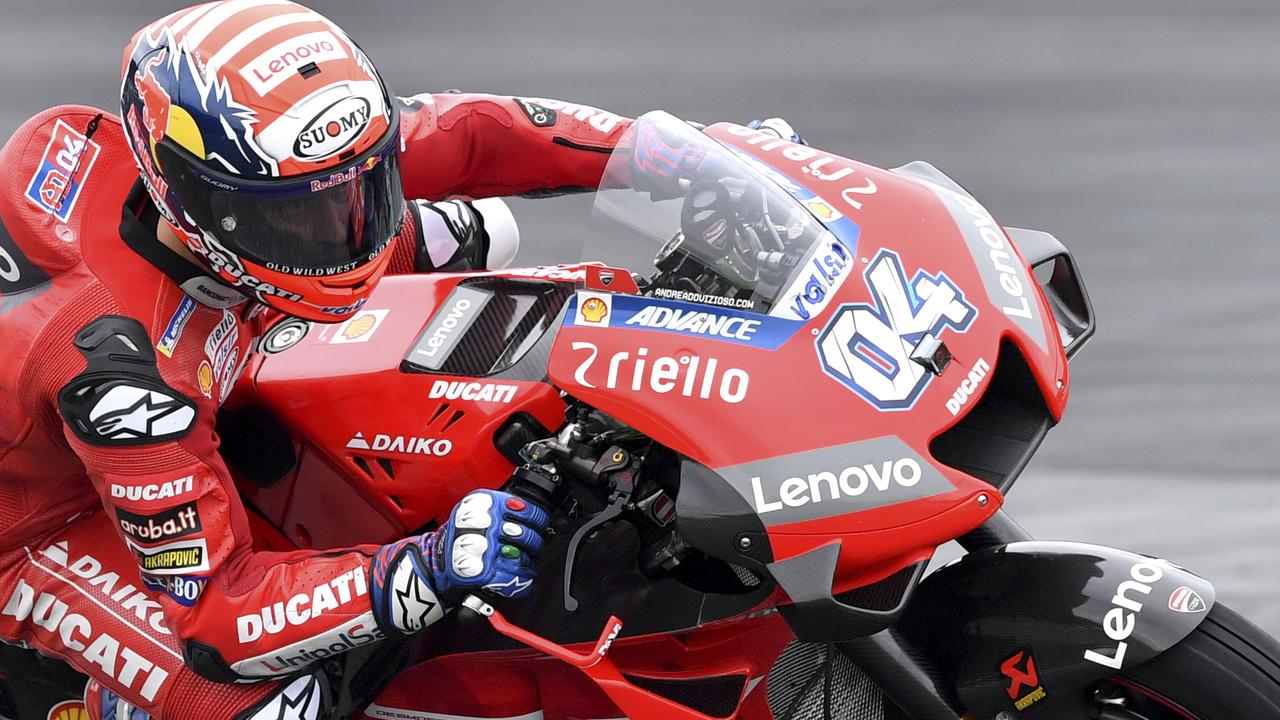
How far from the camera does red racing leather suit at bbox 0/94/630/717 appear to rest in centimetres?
245

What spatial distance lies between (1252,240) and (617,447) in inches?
140

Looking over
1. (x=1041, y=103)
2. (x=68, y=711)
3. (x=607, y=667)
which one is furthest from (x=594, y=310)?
(x=1041, y=103)

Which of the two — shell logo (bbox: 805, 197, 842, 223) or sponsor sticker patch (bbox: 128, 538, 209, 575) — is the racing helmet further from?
shell logo (bbox: 805, 197, 842, 223)

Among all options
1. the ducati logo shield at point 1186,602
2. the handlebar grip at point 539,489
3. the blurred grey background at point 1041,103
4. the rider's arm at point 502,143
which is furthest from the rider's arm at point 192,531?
the blurred grey background at point 1041,103

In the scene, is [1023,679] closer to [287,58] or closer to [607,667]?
[607,667]

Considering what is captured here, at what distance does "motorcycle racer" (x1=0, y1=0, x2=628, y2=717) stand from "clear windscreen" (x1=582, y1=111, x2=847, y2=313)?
1.31 feet

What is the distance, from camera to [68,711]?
2992 mm

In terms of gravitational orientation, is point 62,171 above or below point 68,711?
above

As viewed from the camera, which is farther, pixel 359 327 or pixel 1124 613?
pixel 359 327

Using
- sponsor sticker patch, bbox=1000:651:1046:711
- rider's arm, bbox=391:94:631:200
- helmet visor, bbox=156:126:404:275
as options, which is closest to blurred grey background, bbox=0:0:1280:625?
rider's arm, bbox=391:94:631:200

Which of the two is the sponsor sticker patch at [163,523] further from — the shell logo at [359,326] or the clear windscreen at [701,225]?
the clear windscreen at [701,225]

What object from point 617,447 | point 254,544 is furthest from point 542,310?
Answer: point 254,544

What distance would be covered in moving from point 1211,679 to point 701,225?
100cm

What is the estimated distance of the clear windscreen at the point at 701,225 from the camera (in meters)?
2.23
